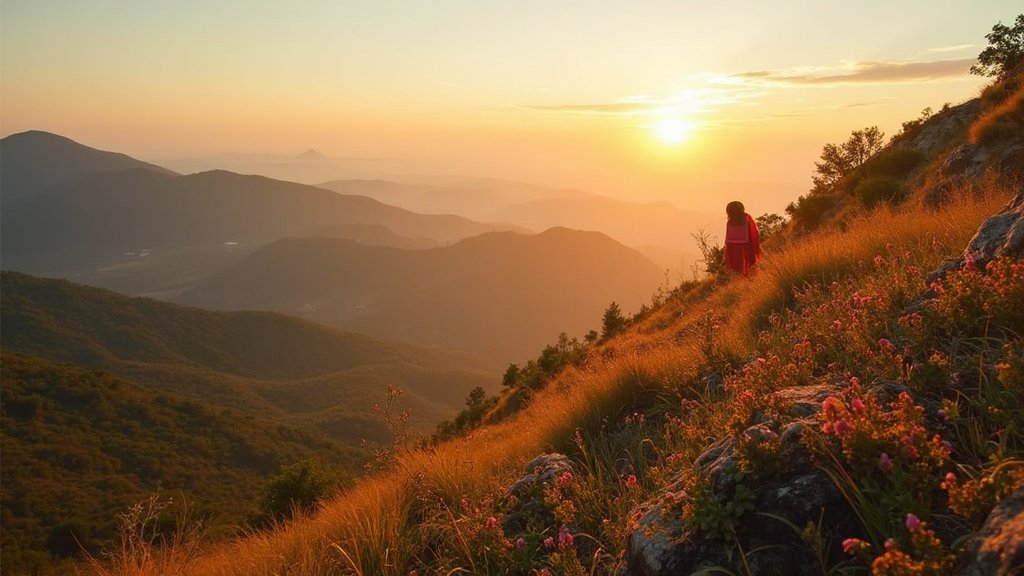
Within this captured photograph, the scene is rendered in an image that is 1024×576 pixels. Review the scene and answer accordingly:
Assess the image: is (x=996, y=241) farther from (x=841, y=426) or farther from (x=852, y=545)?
(x=852, y=545)

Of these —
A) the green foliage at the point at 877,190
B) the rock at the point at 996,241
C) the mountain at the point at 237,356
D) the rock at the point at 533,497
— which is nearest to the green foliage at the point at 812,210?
the green foliage at the point at 877,190

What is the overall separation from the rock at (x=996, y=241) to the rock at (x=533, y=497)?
2799mm

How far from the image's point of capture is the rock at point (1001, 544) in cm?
133

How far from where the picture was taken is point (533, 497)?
3693 millimetres

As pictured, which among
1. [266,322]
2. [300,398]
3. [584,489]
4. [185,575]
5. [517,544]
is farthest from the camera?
[266,322]

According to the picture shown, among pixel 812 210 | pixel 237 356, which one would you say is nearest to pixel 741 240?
pixel 812 210

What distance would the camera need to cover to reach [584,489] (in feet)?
11.7

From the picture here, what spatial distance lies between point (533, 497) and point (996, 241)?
3.49m

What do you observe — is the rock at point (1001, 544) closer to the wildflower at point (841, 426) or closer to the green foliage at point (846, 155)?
the wildflower at point (841, 426)

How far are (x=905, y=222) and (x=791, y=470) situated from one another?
20.2 feet

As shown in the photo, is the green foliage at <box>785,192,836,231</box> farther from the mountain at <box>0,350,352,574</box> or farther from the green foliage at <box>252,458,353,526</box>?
the mountain at <box>0,350,352,574</box>

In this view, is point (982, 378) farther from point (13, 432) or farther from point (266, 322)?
point (266, 322)

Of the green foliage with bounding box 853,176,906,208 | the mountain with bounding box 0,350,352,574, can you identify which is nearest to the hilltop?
the green foliage with bounding box 853,176,906,208

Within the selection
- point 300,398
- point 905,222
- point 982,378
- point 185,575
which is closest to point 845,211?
point 905,222
